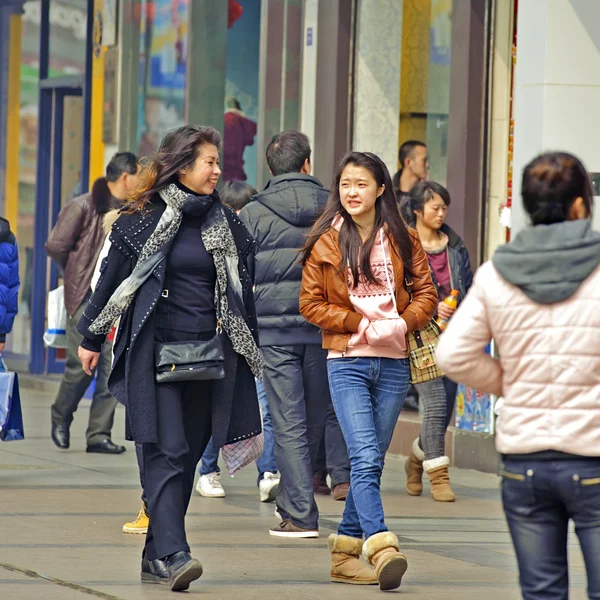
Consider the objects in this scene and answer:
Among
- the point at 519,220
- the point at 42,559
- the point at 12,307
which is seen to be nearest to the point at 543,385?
the point at 42,559

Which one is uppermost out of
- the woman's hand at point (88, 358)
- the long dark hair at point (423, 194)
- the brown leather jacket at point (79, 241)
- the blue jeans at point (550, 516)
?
the long dark hair at point (423, 194)

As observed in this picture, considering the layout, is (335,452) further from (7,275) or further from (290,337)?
(7,275)

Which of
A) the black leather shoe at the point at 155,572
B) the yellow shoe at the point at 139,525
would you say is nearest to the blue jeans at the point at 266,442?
the yellow shoe at the point at 139,525

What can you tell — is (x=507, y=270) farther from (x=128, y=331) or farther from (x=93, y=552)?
(x=93, y=552)

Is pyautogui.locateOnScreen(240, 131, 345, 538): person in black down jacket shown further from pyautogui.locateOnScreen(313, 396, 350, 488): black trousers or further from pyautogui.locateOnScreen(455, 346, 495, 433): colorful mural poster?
pyautogui.locateOnScreen(455, 346, 495, 433): colorful mural poster

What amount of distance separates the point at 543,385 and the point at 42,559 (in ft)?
11.3

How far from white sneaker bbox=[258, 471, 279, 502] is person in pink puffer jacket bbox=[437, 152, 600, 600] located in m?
4.92

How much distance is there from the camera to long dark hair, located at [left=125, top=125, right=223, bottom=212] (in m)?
6.89

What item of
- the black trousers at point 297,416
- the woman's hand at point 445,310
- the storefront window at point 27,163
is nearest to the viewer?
the black trousers at point 297,416

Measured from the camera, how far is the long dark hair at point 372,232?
22.8ft

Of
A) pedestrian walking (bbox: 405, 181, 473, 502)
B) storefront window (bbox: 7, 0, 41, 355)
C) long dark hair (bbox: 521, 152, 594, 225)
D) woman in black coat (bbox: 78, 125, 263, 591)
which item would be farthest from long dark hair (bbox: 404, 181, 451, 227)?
storefront window (bbox: 7, 0, 41, 355)

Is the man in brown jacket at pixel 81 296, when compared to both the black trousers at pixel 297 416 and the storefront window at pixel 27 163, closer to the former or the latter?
the black trousers at pixel 297 416

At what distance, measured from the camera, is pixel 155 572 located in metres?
6.76

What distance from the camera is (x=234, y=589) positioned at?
6703mm
